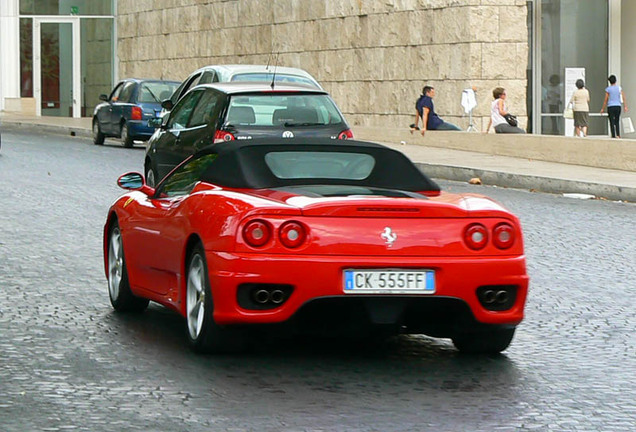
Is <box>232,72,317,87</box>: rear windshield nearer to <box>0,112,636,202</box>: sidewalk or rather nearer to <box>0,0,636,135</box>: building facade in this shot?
<box>0,112,636,202</box>: sidewalk

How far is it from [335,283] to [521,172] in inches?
635

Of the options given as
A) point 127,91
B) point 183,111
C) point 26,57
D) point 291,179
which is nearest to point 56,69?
point 26,57

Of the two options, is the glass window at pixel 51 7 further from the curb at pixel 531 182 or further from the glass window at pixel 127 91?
the curb at pixel 531 182

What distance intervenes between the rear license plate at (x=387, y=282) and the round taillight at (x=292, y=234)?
276 mm

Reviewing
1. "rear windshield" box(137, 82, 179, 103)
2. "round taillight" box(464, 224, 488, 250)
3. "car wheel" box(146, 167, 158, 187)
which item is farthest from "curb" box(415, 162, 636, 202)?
"round taillight" box(464, 224, 488, 250)

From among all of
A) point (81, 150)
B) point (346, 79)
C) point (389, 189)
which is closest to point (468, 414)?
point (389, 189)

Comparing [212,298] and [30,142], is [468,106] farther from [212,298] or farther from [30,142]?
[212,298]

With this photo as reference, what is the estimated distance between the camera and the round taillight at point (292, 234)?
7.25 m

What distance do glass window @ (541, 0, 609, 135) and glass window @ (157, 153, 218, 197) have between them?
27.9 metres

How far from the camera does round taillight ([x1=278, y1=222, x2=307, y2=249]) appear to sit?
725cm

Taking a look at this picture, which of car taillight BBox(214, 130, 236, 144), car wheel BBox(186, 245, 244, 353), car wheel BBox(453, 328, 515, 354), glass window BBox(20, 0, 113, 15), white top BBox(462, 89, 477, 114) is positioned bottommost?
car wheel BBox(453, 328, 515, 354)

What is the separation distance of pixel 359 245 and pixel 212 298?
2.59 ft

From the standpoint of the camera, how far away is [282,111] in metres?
17.4

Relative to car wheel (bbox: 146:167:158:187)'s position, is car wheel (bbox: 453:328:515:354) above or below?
below
